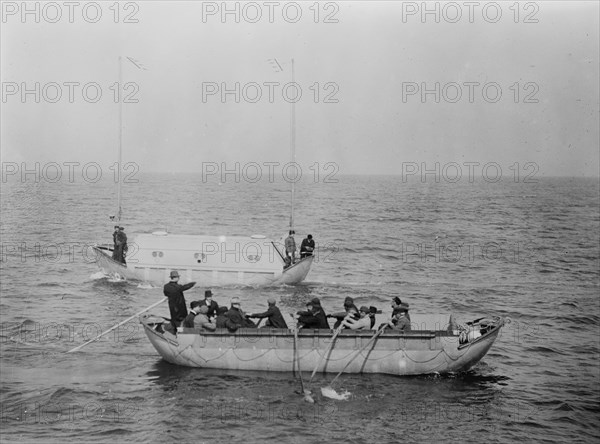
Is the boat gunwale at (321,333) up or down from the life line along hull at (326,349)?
up

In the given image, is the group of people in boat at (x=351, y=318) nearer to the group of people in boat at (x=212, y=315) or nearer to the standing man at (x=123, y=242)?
the group of people in boat at (x=212, y=315)

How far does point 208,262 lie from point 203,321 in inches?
459

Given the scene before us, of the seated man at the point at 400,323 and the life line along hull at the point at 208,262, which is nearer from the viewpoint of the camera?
the seated man at the point at 400,323

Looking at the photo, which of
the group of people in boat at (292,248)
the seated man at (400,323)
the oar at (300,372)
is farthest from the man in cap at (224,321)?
the group of people in boat at (292,248)

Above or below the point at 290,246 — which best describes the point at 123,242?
above

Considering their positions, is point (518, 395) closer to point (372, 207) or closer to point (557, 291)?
point (557, 291)

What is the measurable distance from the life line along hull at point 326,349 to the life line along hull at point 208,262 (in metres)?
11.4

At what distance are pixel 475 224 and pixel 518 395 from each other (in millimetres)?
59219

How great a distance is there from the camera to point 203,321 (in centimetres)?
2106

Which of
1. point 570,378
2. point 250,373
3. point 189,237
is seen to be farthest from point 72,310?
point 570,378

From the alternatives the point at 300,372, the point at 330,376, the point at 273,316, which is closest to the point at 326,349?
the point at 330,376

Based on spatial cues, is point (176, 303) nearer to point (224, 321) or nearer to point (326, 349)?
point (224, 321)

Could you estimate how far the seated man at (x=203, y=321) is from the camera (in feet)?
68.4

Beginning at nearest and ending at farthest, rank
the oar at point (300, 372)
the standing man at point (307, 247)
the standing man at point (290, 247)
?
the oar at point (300, 372)
the standing man at point (290, 247)
the standing man at point (307, 247)
